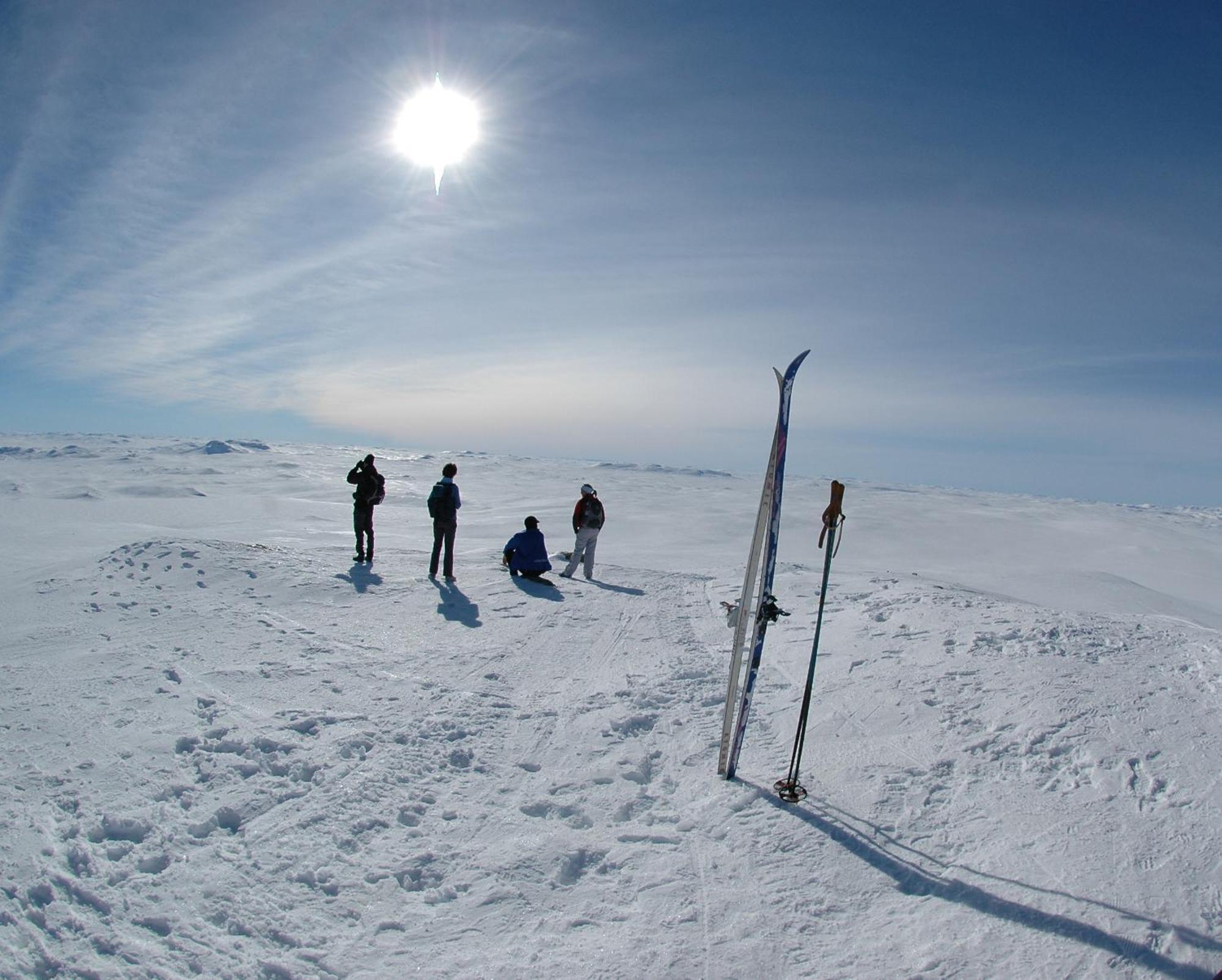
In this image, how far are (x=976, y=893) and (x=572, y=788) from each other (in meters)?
2.57

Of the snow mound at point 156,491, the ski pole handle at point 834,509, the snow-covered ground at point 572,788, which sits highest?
the ski pole handle at point 834,509

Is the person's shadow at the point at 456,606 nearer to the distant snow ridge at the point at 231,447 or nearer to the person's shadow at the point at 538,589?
the person's shadow at the point at 538,589

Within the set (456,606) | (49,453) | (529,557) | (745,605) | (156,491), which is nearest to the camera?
(745,605)

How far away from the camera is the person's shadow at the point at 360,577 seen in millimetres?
10086

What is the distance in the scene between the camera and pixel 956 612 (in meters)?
8.31

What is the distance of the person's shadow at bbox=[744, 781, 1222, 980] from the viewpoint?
3.03 m

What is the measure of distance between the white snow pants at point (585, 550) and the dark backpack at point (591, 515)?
83 mm

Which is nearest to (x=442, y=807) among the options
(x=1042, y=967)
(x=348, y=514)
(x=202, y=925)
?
(x=202, y=925)

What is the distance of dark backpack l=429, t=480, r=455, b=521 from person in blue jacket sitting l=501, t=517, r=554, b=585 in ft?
4.03

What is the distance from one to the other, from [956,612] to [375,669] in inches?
273

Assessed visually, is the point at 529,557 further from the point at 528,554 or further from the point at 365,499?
the point at 365,499

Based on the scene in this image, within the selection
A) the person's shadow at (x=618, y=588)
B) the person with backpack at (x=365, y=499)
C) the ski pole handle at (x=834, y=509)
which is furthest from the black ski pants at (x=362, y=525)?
the ski pole handle at (x=834, y=509)

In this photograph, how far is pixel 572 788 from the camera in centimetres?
482

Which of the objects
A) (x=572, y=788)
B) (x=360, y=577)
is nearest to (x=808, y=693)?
(x=572, y=788)
